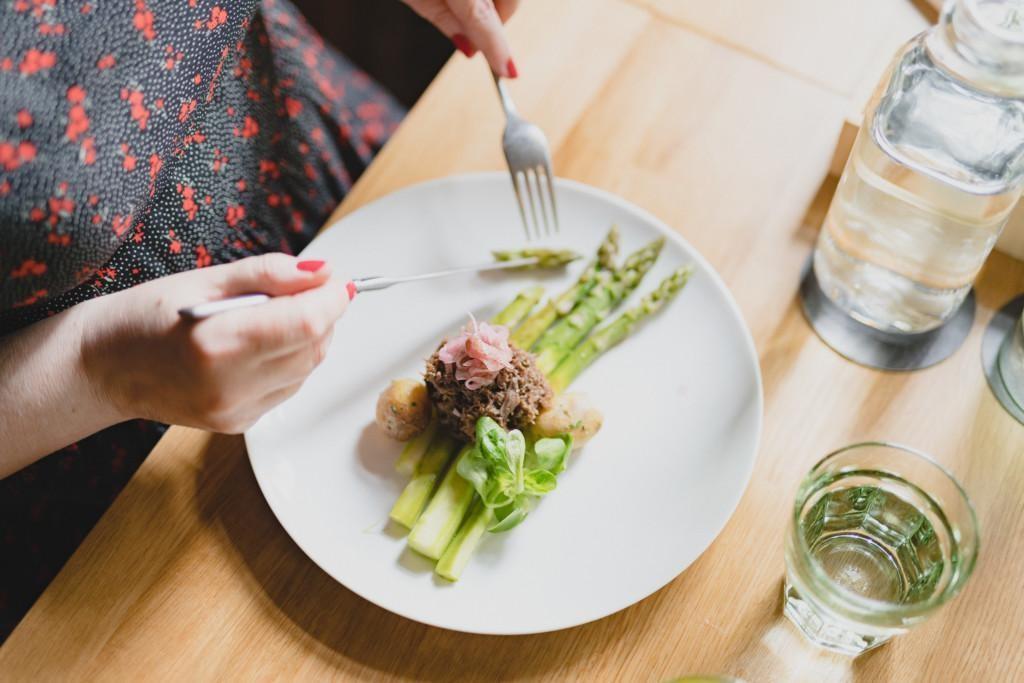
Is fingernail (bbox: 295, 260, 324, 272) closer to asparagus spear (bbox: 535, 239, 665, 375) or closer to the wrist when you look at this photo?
the wrist

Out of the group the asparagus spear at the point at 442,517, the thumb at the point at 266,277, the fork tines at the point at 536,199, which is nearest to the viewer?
the thumb at the point at 266,277

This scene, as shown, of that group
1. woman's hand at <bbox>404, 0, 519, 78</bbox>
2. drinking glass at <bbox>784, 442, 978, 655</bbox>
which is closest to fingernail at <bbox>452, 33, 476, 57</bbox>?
woman's hand at <bbox>404, 0, 519, 78</bbox>

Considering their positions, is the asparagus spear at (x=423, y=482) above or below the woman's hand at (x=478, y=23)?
below

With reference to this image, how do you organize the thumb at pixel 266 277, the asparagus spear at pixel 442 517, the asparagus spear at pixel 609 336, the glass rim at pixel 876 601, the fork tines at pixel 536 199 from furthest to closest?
the fork tines at pixel 536 199, the asparagus spear at pixel 609 336, the asparagus spear at pixel 442 517, the thumb at pixel 266 277, the glass rim at pixel 876 601

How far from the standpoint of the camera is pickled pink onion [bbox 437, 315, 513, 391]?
122cm

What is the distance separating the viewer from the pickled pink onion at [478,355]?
4.00 feet

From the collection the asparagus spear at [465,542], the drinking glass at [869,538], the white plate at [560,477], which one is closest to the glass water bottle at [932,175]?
the white plate at [560,477]

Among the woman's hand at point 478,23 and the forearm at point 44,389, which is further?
the woman's hand at point 478,23

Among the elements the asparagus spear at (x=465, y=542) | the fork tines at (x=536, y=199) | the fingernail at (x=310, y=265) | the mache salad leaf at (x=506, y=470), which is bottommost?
the asparagus spear at (x=465, y=542)

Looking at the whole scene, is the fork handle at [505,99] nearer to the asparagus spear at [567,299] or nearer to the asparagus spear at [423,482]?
the asparagus spear at [567,299]

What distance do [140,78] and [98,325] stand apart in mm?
325

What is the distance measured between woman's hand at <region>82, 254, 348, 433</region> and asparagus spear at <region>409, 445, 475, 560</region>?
0.25 meters

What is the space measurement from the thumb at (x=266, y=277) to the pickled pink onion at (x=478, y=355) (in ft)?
0.76

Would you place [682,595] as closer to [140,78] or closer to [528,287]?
[528,287]
